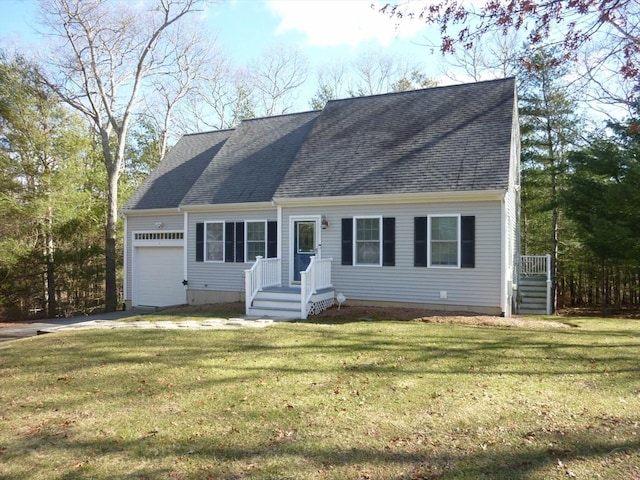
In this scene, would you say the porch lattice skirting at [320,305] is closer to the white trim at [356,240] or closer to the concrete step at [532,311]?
the white trim at [356,240]

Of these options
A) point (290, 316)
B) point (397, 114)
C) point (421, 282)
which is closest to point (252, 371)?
point (290, 316)

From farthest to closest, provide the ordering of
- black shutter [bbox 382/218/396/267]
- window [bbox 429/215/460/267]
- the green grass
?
black shutter [bbox 382/218/396/267] → window [bbox 429/215/460/267] → the green grass

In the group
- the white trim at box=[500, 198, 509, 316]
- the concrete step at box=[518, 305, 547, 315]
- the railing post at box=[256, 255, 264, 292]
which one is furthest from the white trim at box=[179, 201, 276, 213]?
the concrete step at box=[518, 305, 547, 315]

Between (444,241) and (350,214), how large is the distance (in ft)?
8.66

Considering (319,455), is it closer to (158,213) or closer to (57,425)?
(57,425)

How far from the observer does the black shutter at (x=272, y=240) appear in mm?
13930

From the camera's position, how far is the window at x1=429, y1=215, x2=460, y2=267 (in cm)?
1149

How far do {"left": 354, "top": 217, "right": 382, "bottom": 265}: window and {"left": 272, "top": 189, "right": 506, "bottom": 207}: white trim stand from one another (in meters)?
0.54

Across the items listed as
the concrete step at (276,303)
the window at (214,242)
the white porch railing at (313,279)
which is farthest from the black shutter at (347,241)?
the window at (214,242)

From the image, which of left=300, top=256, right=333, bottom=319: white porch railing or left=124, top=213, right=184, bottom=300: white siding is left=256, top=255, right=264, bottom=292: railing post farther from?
left=124, top=213, right=184, bottom=300: white siding

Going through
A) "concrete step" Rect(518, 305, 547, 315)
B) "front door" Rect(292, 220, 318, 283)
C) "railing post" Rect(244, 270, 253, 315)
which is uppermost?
"front door" Rect(292, 220, 318, 283)

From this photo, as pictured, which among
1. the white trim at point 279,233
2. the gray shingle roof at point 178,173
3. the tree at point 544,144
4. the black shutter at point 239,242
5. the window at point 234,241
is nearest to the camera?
the white trim at point 279,233

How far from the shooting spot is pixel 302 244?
44.0 feet

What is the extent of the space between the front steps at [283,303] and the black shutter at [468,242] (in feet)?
11.9
